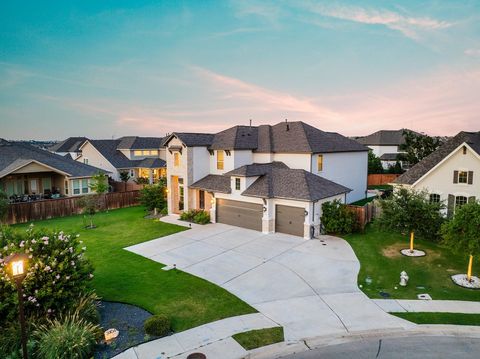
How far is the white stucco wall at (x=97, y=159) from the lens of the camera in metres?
42.1

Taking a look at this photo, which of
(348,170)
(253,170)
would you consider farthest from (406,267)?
(348,170)

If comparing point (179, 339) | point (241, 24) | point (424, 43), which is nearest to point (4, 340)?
point (179, 339)

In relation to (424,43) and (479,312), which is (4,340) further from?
(424,43)

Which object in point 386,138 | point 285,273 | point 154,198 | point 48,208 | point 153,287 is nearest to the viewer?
point 153,287

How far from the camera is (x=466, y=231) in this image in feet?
41.4

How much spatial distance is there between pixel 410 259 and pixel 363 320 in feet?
24.1

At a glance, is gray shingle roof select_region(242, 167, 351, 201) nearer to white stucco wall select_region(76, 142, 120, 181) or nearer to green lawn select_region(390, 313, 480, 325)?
green lawn select_region(390, 313, 480, 325)

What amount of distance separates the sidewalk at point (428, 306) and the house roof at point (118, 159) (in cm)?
3598

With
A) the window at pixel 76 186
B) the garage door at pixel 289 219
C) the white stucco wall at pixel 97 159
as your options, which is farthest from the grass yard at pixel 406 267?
the white stucco wall at pixel 97 159

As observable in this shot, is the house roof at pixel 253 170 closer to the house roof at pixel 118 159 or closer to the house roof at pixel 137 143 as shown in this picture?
the house roof at pixel 118 159

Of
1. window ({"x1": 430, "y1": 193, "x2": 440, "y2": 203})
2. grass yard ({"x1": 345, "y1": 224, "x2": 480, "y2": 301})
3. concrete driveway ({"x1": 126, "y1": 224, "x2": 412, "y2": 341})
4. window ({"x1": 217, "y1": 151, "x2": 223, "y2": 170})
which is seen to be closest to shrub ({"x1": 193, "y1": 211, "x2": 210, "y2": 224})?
concrete driveway ({"x1": 126, "y1": 224, "x2": 412, "y2": 341})

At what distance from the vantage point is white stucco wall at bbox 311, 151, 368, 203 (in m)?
26.4

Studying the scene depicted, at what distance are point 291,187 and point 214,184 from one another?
664 centimetres

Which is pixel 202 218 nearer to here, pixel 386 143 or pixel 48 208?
pixel 48 208
